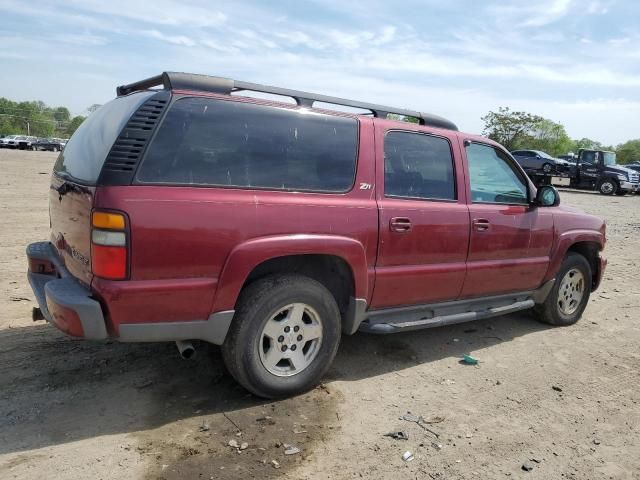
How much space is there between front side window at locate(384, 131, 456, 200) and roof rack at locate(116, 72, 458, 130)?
8.8 inches

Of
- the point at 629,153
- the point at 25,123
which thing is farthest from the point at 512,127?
the point at 25,123

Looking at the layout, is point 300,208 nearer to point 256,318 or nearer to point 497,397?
point 256,318

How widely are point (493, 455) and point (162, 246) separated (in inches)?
86.6

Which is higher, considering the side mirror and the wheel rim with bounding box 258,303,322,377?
the side mirror

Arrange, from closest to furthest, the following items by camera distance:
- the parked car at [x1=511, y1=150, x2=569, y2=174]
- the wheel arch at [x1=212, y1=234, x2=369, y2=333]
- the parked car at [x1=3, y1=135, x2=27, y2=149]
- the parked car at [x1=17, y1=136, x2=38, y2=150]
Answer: the wheel arch at [x1=212, y1=234, x2=369, y2=333], the parked car at [x1=511, y1=150, x2=569, y2=174], the parked car at [x1=3, y1=135, x2=27, y2=149], the parked car at [x1=17, y1=136, x2=38, y2=150]

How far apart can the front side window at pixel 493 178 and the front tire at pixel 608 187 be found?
944 inches

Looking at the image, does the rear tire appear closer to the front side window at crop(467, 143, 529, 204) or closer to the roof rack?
the front side window at crop(467, 143, 529, 204)

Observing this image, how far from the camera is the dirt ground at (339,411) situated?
275 cm

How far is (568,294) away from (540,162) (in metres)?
25.7

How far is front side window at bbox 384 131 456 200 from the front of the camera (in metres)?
3.83

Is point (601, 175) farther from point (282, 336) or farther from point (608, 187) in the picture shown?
point (282, 336)

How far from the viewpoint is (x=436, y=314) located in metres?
4.19

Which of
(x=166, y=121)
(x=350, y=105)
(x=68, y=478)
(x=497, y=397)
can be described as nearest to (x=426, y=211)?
(x=350, y=105)

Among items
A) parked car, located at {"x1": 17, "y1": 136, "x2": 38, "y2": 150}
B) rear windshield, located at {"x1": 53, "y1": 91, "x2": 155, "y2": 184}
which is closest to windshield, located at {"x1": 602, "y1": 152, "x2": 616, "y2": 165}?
rear windshield, located at {"x1": 53, "y1": 91, "x2": 155, "y2": 184}
